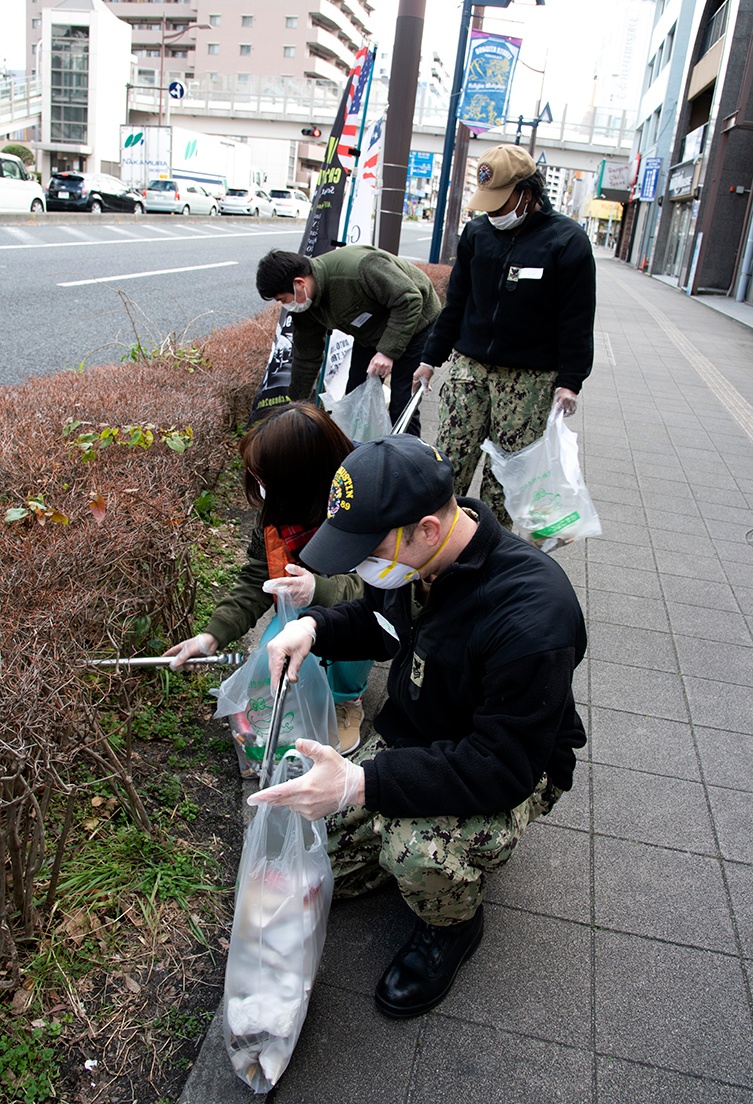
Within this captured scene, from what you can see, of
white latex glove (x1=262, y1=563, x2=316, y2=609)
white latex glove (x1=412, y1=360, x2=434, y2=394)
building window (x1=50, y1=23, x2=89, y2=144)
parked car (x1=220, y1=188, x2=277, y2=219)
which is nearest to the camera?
white latex glove (x1=262, y1=563, x2=316, y2=609)

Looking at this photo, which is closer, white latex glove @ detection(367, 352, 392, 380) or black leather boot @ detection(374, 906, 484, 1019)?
black leather boot @ detection(374, 906, 484, 1019)

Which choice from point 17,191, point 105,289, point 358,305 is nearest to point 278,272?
point 358,305

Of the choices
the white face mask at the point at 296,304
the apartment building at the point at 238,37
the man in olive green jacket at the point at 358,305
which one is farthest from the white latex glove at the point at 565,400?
the apartment building at the point at 238,37

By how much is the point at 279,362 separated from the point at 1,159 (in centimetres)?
2270

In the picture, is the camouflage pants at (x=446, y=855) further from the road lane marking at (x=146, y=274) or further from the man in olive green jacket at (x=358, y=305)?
the road lane marking at (x=146, y=274)

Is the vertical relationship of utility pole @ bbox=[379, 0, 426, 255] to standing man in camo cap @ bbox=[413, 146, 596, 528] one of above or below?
above

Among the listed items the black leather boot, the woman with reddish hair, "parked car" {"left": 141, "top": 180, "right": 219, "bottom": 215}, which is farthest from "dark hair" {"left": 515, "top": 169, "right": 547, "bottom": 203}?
"parked car" {"left": 141, "top": 180, "right": 219, "bottom": 215}

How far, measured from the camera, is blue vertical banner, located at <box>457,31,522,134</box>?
40.0ft

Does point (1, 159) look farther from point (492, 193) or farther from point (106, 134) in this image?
point (106, 134)

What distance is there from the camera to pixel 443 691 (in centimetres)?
200

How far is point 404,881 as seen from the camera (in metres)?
1.93

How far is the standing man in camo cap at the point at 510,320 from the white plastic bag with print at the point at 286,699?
5.98ft

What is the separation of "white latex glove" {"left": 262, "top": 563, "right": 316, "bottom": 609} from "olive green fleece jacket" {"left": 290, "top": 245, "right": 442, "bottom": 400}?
2143 millimetres

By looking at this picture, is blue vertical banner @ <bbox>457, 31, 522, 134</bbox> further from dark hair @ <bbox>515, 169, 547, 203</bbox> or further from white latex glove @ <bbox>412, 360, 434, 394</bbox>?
dark hair @ <bbox>515, 169, 547, 203</bbox>
